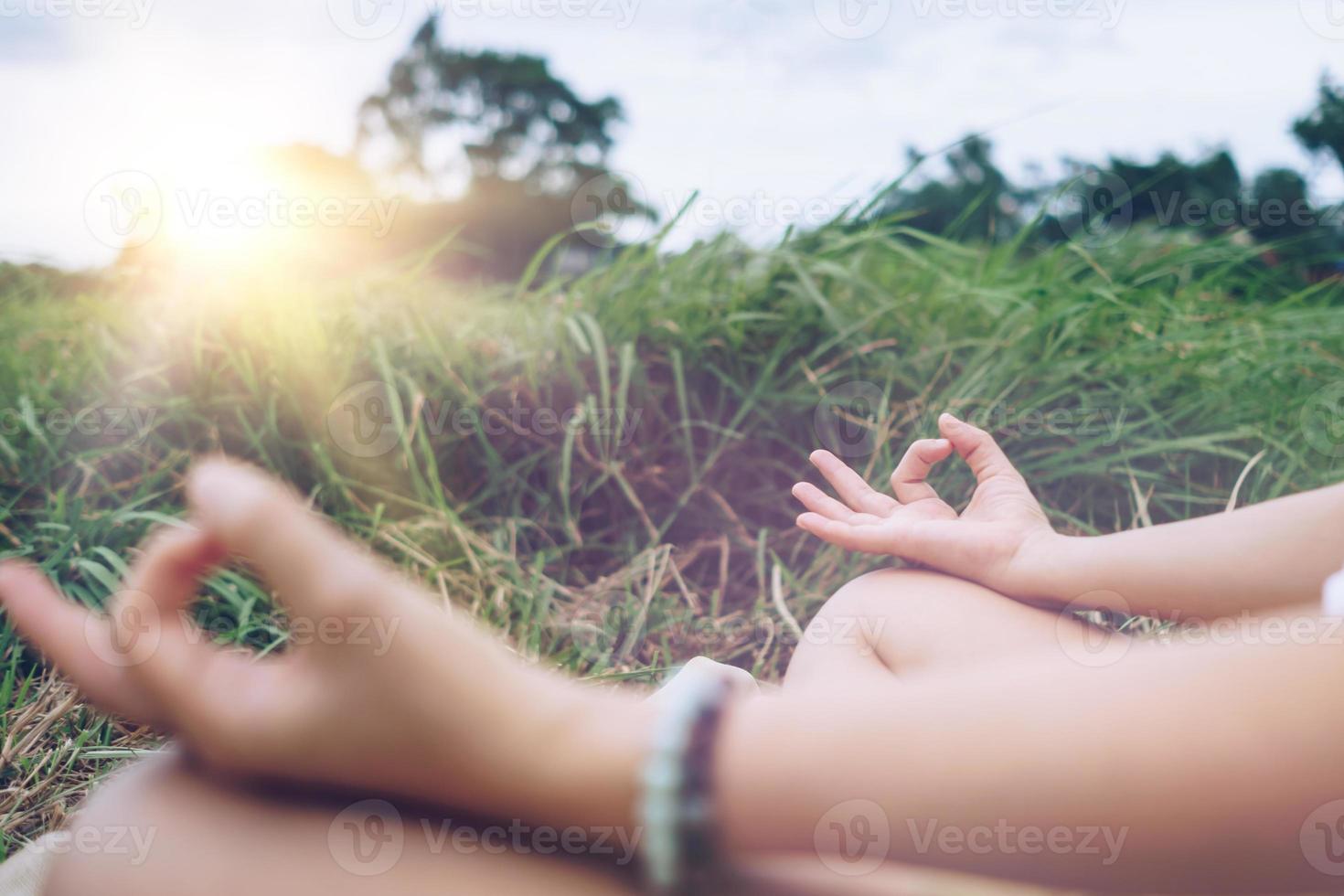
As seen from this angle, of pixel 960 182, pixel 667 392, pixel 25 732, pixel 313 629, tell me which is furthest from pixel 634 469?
pixel 960 182

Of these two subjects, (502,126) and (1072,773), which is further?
(502,126)

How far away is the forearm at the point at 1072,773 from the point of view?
449 millimetres

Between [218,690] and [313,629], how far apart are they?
91mm

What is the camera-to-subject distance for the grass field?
155 cm

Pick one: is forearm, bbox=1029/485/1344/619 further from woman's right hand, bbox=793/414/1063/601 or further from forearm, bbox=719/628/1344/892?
forearm, bbox=719/628/1344/892

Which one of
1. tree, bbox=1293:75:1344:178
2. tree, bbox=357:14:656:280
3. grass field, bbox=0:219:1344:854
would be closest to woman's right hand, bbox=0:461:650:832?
grass field, bbox=0:219:1344:854

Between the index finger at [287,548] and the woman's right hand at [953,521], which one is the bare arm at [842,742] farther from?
the woman's right hand at [953,521]

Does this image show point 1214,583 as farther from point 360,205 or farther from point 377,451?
point 360,205

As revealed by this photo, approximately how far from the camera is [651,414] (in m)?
1.78

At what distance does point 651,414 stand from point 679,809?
138 cm

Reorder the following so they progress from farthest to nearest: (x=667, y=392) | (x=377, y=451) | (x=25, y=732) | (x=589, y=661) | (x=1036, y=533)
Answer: (x=667, y=392) < (x=377, y=451) < (x=589, y=661) < (x=25, y=732) < (x=1036, y=533)

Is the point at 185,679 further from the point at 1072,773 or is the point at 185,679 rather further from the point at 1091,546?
the point at 1091,546

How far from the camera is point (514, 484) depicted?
1727 millimetres

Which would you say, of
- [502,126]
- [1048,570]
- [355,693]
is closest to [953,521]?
[1048,570]
